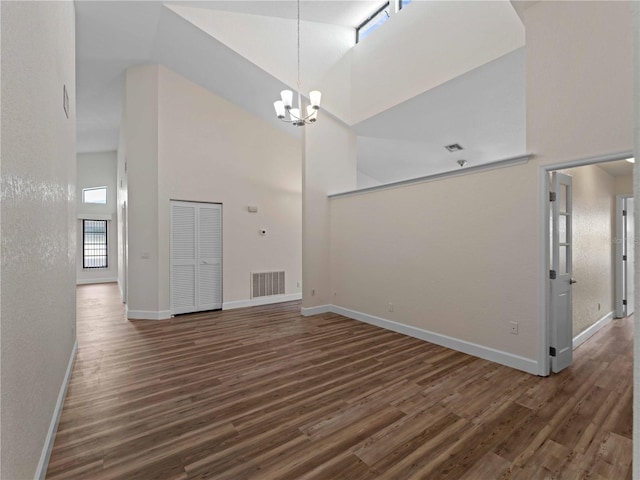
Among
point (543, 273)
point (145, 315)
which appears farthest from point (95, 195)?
point (543, 273)

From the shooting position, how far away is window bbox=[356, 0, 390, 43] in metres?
5.35

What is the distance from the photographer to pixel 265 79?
538 centimetres

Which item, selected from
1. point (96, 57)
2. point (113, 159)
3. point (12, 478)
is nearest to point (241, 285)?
point (96, 57)

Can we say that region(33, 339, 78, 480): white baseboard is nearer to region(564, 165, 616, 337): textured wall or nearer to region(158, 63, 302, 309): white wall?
region(158, 63, 302, 309): white wall

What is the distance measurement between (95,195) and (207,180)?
23.9 feet

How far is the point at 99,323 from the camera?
5145mm

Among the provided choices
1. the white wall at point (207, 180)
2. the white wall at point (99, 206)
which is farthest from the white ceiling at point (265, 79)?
the white wall at point (99, 206)

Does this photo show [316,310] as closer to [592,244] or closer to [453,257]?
[453,257]

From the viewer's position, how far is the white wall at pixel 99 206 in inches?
401

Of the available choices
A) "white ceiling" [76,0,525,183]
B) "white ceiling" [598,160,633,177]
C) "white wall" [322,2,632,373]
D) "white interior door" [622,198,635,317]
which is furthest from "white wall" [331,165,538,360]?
"white interior door" [622,198,635,317]

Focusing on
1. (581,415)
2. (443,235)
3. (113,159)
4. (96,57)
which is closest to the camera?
(581,415)

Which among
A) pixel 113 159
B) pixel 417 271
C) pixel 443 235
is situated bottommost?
pixel 417 271

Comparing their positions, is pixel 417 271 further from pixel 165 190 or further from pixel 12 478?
pixel 165 190

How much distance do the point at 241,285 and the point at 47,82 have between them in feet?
15.8
